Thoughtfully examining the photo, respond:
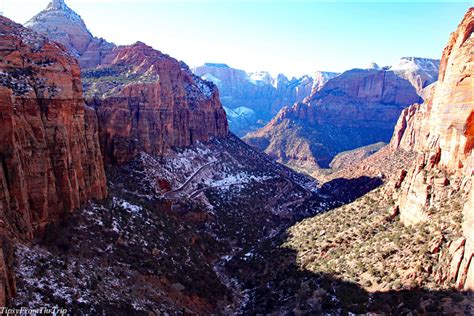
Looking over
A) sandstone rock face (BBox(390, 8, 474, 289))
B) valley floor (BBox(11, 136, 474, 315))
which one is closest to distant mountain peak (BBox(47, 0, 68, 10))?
valley floor (BBox(11, 136, 474, 315))

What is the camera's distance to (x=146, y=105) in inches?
3236

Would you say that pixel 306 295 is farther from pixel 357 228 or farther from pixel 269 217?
pixel 269 217

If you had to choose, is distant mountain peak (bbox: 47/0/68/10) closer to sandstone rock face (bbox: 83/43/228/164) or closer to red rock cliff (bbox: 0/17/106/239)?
sandstone rock face (bbox: 83/43/228/164)

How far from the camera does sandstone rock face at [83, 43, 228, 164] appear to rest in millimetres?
68562

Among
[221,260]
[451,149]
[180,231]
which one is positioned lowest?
[221,260]

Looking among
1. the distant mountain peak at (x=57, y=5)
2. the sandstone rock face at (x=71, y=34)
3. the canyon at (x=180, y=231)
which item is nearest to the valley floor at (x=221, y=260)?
the canyon at (x=180, y=231)

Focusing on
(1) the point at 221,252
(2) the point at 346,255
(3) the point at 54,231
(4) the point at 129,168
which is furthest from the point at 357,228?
(4) the point at 129,168

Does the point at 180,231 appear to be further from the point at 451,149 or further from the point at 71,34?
the point at 71,34

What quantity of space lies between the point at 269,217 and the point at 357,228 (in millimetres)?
33114

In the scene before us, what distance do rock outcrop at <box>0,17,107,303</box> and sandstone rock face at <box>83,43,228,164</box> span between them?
24786mm

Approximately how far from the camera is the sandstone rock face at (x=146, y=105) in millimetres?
68562

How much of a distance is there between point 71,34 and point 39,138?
337 ft

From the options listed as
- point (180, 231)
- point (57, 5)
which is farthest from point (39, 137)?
point (57, 5)

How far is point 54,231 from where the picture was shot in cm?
3391
